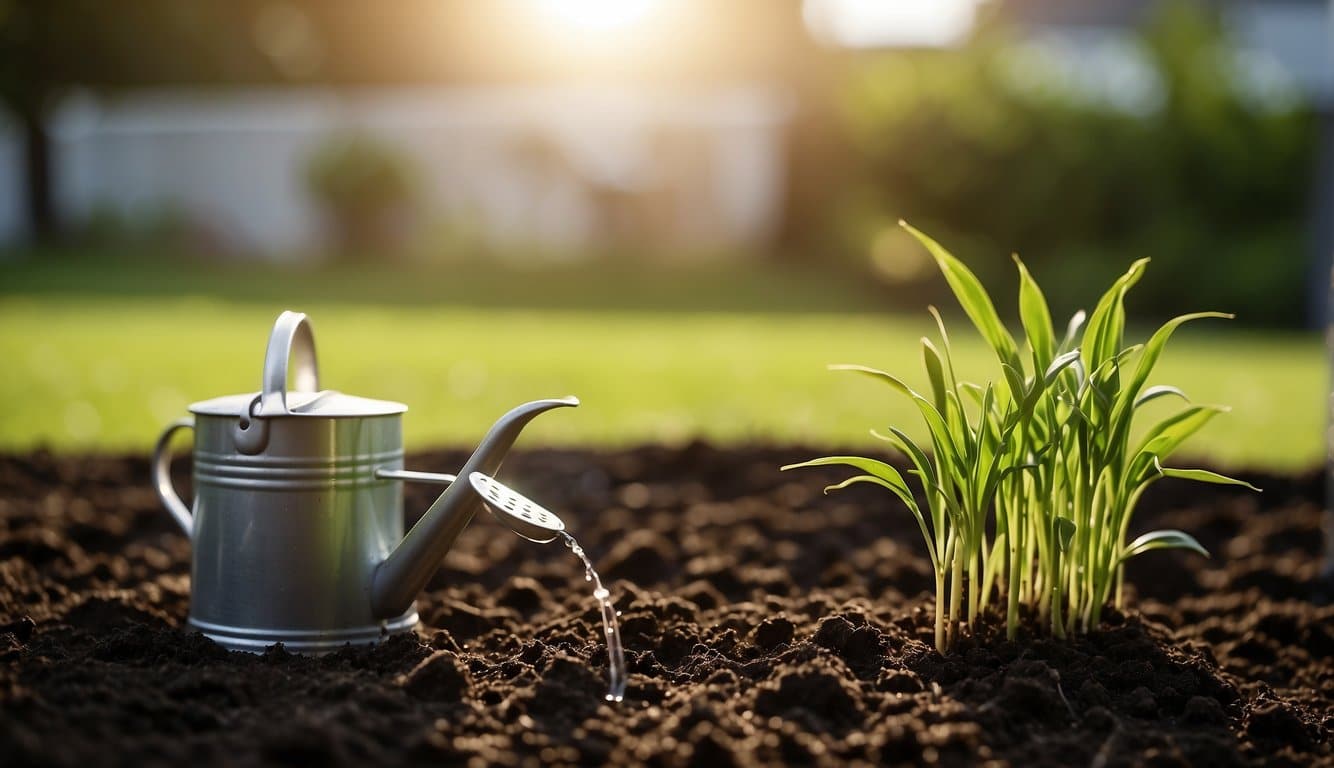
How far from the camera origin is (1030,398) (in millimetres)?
1915

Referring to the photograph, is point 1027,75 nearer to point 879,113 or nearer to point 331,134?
point 879,113

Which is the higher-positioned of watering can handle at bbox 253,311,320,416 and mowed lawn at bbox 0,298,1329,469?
watering can handle at bbox 253,311,320,416

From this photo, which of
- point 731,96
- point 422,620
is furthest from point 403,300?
point 422,620

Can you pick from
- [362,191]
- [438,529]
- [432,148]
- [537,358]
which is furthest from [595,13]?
[438,529]

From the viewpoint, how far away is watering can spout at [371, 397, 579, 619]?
1996 millimetres

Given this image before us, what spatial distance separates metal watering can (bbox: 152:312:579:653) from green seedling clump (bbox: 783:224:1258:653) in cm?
66

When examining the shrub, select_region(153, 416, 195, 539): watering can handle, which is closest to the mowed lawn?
select_region(153, 416, 195, 539): watering can handle

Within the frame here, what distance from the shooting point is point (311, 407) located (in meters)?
2.06

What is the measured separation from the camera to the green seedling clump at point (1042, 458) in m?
1.97

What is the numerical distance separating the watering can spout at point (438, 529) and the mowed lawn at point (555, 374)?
212cm

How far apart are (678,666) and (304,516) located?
649 mm

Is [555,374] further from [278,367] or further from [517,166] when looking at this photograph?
[517,166]

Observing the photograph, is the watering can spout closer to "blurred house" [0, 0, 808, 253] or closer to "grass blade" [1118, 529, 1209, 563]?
"grass blade" [1118, 529, 1209, 563]

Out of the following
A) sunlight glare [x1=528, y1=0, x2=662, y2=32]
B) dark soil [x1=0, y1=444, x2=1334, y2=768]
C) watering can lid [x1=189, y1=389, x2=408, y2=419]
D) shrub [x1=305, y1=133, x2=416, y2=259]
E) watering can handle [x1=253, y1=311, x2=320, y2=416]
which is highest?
sunlight glare [x1=528, y1=0, x2=662, y2=32]
